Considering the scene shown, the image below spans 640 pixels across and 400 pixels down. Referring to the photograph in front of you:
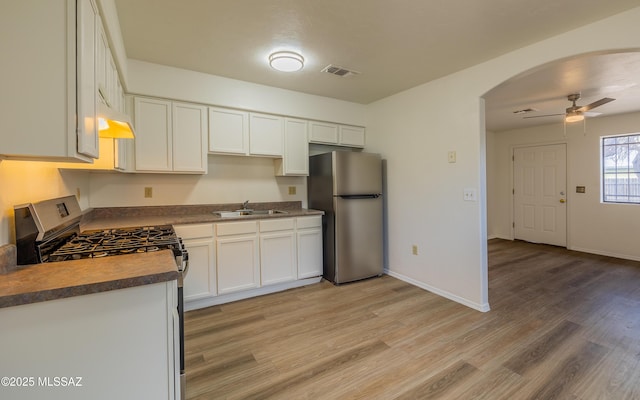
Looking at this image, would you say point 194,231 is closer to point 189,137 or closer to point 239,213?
point 239,213

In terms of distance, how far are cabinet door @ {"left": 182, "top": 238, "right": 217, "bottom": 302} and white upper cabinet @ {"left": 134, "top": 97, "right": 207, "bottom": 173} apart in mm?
801

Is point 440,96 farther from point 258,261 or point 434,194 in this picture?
point 258,261

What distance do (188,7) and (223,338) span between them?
7.93ft

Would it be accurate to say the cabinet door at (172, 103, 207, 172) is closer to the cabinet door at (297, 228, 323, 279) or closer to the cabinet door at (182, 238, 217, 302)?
the cabinet door at (182, 238, 217, 302)

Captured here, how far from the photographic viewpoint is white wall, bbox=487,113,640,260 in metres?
4.52

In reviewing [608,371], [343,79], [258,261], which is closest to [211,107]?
[343,79]

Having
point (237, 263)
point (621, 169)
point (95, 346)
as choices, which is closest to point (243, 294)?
point (237, 263)

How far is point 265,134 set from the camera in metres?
3.39

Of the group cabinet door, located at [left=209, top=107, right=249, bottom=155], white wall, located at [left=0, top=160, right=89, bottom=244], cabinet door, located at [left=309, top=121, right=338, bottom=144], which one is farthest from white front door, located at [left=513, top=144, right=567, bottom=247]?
white wall, located at [left=0, top=160, right=89, bottom=244]

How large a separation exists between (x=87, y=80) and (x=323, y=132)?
287 centimetres

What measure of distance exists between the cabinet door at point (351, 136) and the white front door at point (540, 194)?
3834 mm

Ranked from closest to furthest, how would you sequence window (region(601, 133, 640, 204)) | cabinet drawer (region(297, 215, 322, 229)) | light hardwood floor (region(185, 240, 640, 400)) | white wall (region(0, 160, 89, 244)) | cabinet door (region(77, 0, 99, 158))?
cabinet door (region(77, 0, 99, 158))
white wall (region(0, 160, 89, 244))
light hardwood floor (region(185, 240, 640, 400))
cabinet drawer (region(297, 215, 322, 229))
window (region(601, 133, 640, 204))

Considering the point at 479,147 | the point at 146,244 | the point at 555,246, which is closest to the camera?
the point at 146,244

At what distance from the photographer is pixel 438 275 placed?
3.21 metres
